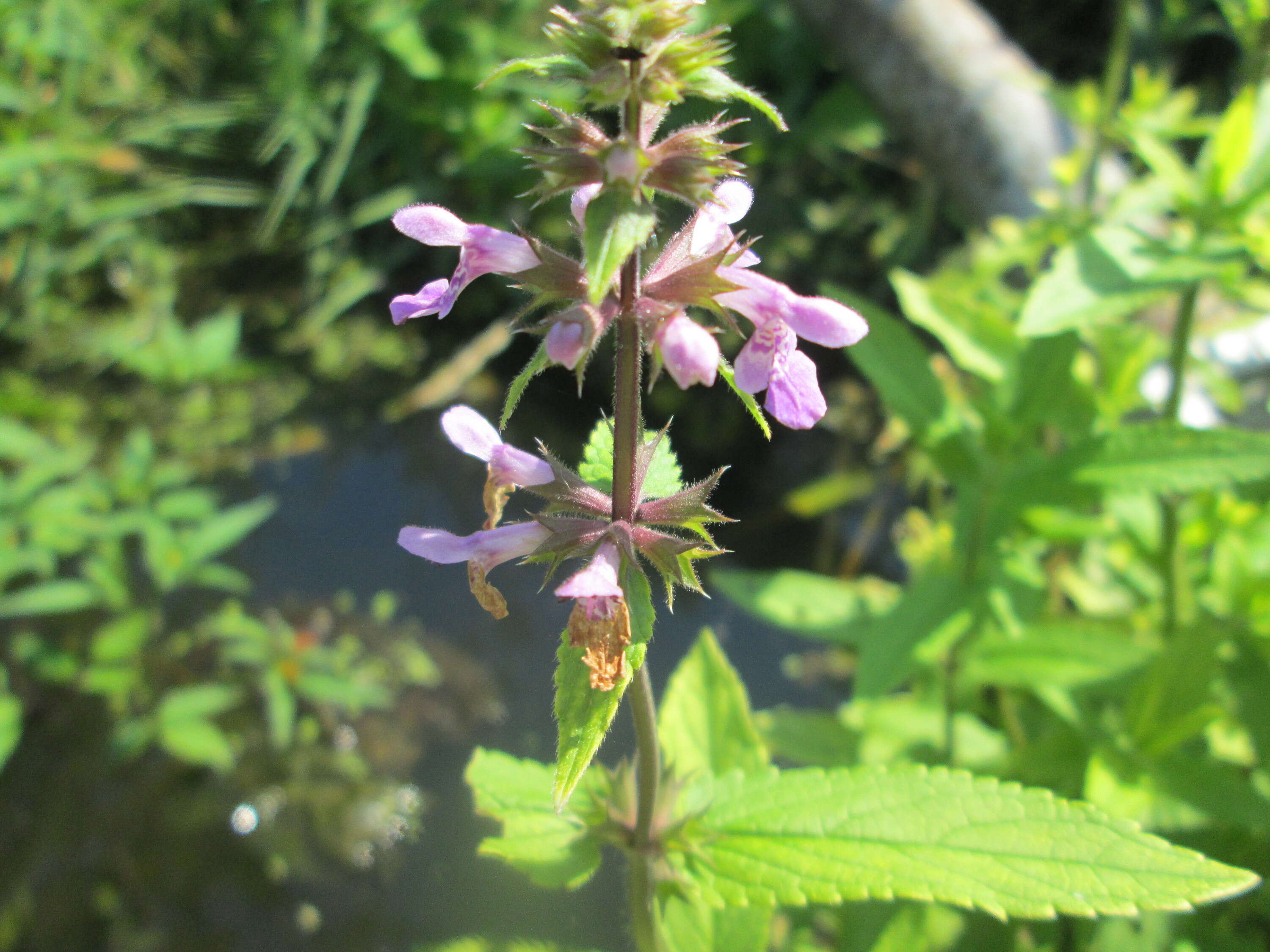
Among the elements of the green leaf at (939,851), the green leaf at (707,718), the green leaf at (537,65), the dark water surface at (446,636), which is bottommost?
the dark water surface at (446,636)

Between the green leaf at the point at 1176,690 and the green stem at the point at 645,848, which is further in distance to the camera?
the green leaf at the point at 1176,690

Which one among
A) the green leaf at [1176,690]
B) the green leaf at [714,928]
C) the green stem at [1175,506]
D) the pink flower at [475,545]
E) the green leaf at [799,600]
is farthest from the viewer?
the green leaf at [799,600]

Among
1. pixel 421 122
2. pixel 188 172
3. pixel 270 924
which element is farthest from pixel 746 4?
pixel 270 924

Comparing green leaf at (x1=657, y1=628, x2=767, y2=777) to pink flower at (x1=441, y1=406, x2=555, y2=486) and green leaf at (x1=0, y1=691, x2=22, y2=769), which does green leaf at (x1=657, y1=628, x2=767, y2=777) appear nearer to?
pink flower at (x1=441, y1=406, x2=555, y2=486)

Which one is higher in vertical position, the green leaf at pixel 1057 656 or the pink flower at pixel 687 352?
the pink flower at pixel 687 352

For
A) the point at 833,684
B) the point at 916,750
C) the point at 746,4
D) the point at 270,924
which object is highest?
the point at 746,4

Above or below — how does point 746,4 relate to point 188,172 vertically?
above

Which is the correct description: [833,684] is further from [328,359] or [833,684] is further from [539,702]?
[328,359]

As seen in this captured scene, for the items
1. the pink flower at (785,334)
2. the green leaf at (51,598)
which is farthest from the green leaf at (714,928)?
the green leaf at (51,598)

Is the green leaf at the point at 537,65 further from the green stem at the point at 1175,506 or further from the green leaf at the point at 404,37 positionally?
the green leaf at the point at 404,37
